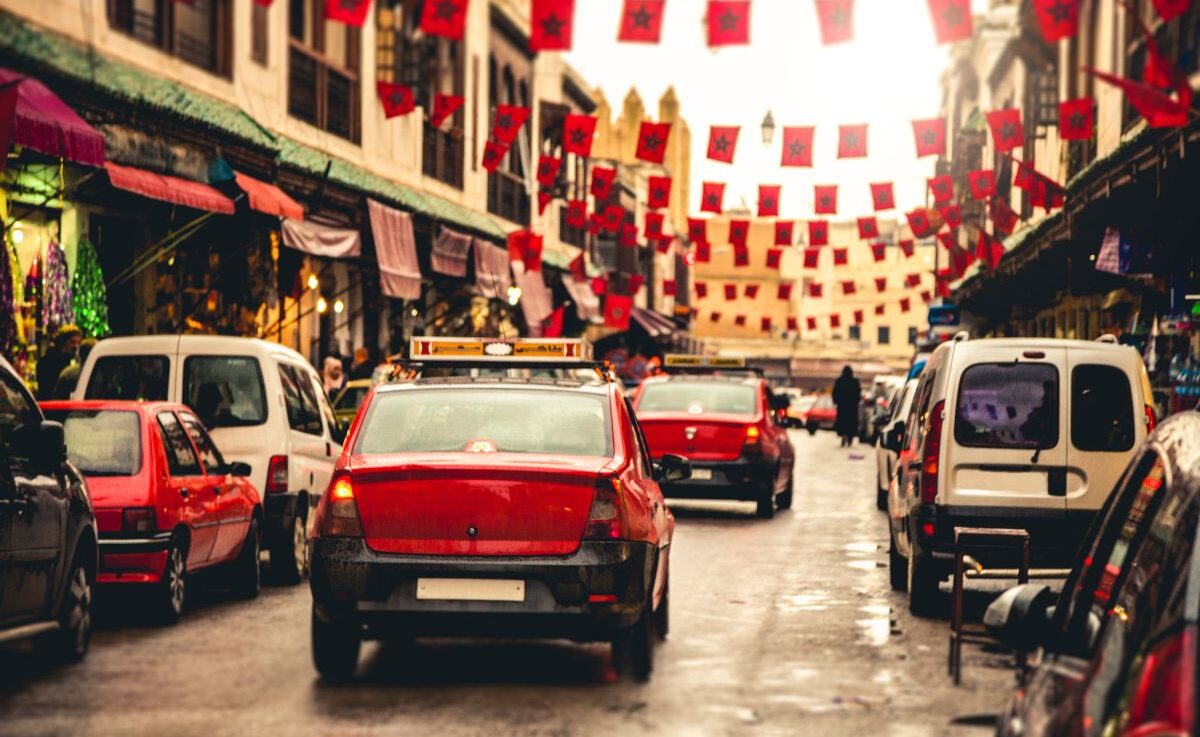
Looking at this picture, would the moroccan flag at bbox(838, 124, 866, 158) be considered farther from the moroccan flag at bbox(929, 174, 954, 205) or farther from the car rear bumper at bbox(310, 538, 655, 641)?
the car rear bumper at bbox(310, 538, 655, 641)

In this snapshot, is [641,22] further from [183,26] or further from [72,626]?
[72,626]

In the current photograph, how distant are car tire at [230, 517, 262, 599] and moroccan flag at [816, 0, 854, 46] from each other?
280 inches

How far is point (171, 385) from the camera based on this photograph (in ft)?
47.0

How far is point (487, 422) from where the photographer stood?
9.83 m

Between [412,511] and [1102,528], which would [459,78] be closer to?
[412,511]

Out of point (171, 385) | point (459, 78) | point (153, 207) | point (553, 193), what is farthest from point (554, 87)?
point (171, 385)

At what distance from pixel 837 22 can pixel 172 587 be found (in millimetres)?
8607

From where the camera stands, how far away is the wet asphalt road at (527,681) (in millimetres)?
8133

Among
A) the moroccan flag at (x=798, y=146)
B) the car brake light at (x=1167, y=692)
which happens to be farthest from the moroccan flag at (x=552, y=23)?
the car brake light at (x=1167, y=692)

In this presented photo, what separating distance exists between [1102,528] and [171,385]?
10312 millimetres

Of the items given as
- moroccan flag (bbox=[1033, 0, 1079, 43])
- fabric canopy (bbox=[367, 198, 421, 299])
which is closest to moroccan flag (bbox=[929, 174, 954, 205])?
fabric canopy (bbox=[367, 198, 421, 299])

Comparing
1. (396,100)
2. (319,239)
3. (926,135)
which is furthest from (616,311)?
(319,239)

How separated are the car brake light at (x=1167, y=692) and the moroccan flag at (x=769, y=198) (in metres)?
35.3

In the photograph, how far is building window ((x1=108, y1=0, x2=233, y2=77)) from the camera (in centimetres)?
2122
